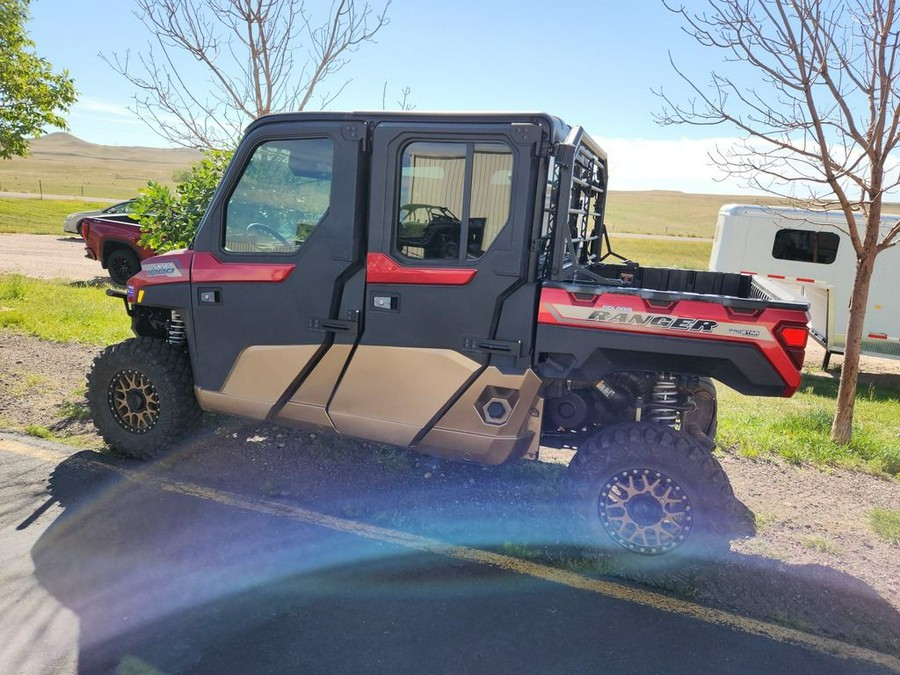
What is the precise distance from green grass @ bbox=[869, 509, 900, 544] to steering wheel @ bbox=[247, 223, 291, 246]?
424 centimetres

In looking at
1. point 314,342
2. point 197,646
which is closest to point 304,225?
point 314,342

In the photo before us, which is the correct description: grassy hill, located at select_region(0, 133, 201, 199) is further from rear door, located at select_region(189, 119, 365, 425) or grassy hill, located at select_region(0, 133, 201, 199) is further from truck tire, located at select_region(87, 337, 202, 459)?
rear door, located at select_region(189, 119, 365, 425)

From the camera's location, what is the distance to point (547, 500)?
4629 mm

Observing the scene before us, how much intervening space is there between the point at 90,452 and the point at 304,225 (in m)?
2.51

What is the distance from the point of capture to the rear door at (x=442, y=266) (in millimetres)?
3777

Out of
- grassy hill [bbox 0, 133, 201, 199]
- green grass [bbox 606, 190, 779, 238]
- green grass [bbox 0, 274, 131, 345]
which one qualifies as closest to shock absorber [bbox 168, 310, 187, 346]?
grassy hill [bbox 0, 133, 201, 199]

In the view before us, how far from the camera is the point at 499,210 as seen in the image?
3799 millimetres

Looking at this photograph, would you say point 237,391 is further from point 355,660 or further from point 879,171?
point 879,171

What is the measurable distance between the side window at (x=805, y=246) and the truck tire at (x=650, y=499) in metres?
9.91

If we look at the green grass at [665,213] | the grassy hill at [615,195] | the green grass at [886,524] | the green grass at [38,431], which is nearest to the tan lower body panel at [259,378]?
the green grass at [38,431]

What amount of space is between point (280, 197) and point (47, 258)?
16026 millimetres

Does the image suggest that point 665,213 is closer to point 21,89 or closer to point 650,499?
point 21,89

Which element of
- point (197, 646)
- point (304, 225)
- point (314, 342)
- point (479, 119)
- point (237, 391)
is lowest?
point (197, 646)

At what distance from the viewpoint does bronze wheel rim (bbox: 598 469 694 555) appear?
374cm
